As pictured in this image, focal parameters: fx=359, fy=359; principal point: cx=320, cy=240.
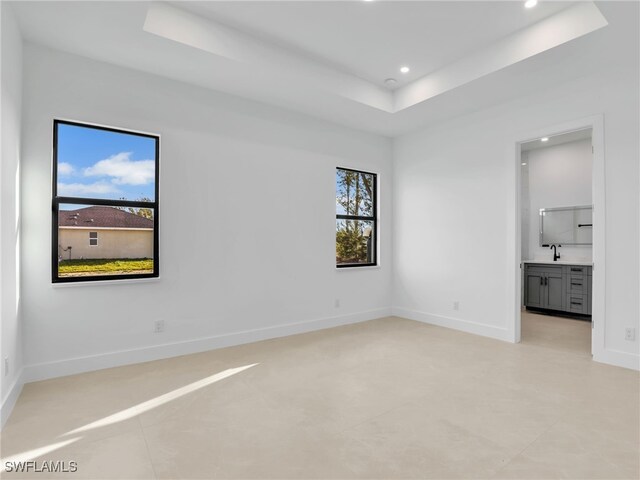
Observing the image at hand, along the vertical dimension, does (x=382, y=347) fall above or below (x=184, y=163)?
below

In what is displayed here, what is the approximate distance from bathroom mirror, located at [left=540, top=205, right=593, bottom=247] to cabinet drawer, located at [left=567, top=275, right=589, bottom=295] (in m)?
0.77

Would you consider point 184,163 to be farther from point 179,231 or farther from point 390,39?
point 390,39

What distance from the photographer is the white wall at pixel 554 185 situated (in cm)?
588

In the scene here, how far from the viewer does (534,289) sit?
594cm

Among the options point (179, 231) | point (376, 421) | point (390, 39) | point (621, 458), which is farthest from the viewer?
point (179, 231)

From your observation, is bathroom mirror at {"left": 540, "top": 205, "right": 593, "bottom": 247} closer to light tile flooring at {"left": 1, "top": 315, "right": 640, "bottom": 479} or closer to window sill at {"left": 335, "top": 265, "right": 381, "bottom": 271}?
light tile flooring at {"left": 1, "top": 315, "right": 640, "bottom": 479}

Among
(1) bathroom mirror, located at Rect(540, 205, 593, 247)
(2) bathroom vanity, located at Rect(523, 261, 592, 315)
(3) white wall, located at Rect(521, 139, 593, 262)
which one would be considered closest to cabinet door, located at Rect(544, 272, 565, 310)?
(2) bathroom vanity, located at Rect(523, 261, 592, 315)

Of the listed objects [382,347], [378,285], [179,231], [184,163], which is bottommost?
[382,347]

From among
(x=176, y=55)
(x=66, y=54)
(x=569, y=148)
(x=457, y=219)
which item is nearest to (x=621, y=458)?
(x=457, y=219)

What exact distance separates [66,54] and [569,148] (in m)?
7.04

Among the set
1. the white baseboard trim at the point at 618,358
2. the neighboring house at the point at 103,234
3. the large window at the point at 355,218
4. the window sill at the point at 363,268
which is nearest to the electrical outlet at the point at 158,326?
the neighboring house at the point at 103,234

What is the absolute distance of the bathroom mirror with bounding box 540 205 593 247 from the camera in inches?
229

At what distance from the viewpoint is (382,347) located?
13.0ft

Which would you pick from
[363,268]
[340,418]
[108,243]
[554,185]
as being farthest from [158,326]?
[554,185]
